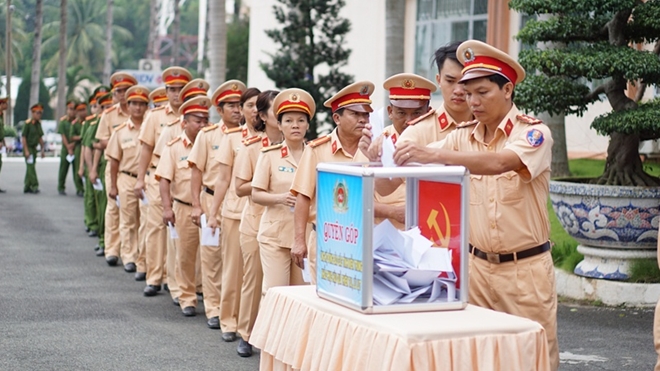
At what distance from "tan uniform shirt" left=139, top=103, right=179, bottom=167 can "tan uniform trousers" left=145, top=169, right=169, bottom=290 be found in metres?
0.33

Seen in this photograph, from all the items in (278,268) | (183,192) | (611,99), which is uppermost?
(611,99)

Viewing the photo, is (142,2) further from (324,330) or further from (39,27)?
(324,330)

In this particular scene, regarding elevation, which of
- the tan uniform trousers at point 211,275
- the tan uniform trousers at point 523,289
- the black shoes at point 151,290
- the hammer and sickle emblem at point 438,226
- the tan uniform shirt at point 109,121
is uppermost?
the tan uniform shirt at point 109,121

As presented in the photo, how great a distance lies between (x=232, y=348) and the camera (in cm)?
853

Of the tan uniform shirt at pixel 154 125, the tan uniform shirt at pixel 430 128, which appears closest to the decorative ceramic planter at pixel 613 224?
the tan uniform shirt at pixel 430 128

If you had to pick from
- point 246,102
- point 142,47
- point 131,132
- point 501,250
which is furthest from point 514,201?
point 142,47

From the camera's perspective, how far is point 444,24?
2534 cm

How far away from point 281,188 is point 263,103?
3.02ft

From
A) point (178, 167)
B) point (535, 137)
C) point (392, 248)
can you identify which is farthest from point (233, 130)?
point (392, 248)

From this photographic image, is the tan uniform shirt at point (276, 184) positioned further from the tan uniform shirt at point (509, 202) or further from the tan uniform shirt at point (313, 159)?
the tan uniform shirt at point (509, 202)

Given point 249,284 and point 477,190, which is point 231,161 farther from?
point 477,190

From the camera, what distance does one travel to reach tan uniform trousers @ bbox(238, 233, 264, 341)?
8406 mm

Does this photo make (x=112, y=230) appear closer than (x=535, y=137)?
No

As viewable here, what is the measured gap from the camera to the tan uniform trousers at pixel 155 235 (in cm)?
1138
